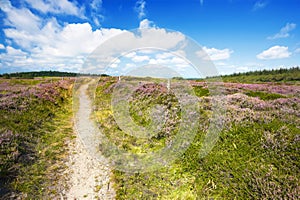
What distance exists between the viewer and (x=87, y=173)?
6.51 m

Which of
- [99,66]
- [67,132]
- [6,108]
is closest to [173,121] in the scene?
[99,66]

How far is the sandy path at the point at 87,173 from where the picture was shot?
548 cm

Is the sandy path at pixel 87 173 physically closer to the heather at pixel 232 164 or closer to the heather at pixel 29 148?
the heather at pixel 232 164

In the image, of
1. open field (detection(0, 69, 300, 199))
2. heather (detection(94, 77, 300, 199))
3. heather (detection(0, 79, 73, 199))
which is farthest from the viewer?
heather (detection(0, 79, 73, 199))

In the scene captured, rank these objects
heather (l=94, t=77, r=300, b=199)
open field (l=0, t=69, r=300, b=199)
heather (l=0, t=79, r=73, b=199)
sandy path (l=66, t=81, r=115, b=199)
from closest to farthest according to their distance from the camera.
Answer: heather (l=94, t=77, r=300, b=199) → open field (l=0, t=69, r=300, b=199) → sandy path (l=66, t=81, r=115, b=199) → heather (l=0, t=79, r=73, b=199)

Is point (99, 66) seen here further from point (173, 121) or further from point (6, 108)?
point (6, 108)

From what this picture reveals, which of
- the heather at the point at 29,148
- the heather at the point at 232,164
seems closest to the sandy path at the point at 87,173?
the heather at the point at 232,164

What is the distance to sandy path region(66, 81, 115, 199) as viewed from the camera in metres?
5.48

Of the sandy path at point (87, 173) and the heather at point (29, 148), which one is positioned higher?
the heather at point (29, 148)

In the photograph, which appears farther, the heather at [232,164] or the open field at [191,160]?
the open field at [191,160]

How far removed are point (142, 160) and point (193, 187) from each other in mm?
2403

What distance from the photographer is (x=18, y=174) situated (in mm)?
6008

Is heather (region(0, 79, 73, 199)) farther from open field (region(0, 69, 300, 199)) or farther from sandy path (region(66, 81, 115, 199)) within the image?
sandy path (region(66, 81, 115, 199))

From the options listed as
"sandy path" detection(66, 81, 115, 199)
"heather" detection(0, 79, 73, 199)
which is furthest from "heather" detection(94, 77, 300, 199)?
"heather" detection(0, 79, 73, 199)
